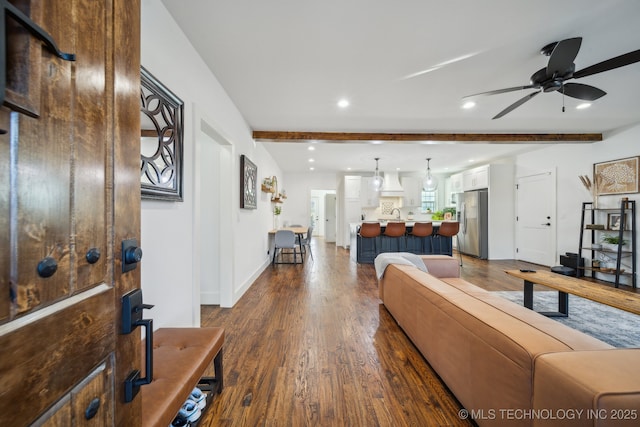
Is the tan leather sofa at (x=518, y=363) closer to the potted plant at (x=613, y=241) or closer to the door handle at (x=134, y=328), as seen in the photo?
the door handle at (x=134, y=328)

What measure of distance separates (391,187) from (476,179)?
2312 millimetres

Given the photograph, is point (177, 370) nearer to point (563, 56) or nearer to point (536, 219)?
point (563, 56)

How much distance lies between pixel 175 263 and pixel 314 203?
9.99m

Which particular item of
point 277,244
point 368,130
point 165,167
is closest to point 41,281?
point 165,167

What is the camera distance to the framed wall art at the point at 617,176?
4.01 m

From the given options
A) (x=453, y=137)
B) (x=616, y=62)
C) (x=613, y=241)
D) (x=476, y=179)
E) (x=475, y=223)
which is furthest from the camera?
(x=476, y=179)

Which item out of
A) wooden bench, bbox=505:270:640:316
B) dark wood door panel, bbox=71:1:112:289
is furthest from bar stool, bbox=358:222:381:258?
dark wood door panel, bbox=71:1:112:289

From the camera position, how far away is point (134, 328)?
27.0 inches

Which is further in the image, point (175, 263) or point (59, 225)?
point (175, 263)

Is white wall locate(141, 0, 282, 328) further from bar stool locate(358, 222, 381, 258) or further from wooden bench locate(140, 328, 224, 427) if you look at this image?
bar stool locate(358, 222, 381, 258)

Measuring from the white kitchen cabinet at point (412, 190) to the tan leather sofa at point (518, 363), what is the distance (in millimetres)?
6628

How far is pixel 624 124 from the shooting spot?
4070mm

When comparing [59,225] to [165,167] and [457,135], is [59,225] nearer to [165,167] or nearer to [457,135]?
[165,167]

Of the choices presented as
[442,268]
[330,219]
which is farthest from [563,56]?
[330,219]
